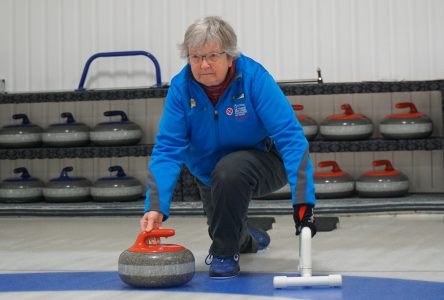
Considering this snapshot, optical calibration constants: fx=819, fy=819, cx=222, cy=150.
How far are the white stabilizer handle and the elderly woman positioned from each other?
167 mm

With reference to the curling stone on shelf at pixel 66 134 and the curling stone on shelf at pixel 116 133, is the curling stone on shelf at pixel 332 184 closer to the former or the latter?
the curling stone on shelf at pixel 116 133

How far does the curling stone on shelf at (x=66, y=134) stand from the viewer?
5.76 meters

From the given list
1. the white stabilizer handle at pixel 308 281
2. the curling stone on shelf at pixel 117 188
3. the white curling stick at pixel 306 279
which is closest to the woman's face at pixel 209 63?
the white curling stick at pixel 306 279

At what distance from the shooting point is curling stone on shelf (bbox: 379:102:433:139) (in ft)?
17.3

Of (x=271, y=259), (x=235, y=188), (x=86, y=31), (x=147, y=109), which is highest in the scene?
(x=86, y=31)

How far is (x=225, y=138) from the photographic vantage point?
2887mm

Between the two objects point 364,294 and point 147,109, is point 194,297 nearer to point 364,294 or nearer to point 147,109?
point 364,294

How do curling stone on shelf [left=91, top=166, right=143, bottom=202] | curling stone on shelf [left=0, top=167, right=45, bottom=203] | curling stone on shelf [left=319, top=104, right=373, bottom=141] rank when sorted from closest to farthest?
curling stone on shelf [left=319, top=104, right=373, bottom=141], curling stone on shelf [left=91, top=166, right=143, bottom=202], curling stone on shelf [left=0, top=167, right=45, bottom=203]

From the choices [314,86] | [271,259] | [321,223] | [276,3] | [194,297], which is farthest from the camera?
[276,3]

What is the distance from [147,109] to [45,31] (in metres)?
0.98

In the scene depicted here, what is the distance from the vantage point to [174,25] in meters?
5.91

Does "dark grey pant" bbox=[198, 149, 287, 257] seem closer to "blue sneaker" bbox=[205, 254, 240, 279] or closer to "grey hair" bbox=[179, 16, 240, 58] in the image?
"blue sneaker" bbox=[205, 254, 240, 279]

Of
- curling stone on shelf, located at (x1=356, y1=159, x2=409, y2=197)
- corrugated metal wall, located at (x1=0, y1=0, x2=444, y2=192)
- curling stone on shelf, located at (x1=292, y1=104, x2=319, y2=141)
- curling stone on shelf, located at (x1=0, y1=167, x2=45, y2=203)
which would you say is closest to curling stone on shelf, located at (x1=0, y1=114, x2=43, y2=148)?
curling stone on shelf, located at (x1=0, y1=167, x2=45, y2=203)

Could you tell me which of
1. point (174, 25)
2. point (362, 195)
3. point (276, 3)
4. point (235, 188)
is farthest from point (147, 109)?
point (235, 188)
